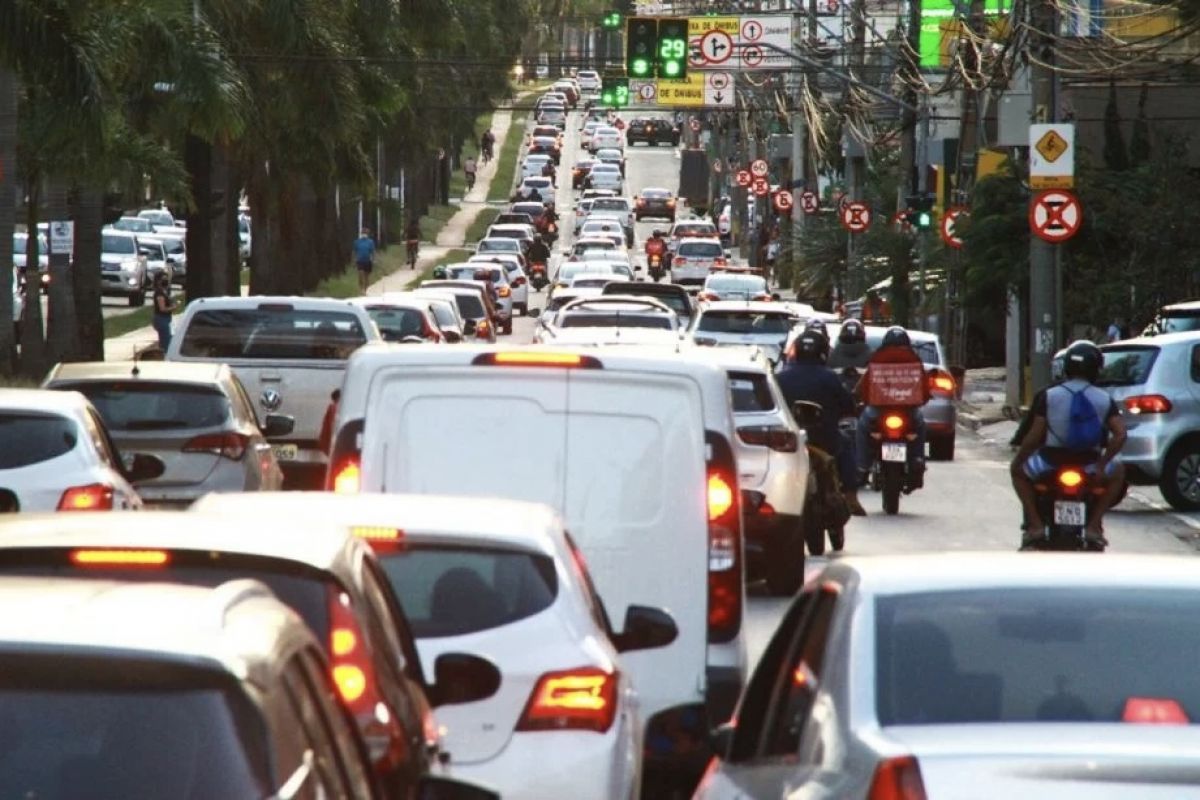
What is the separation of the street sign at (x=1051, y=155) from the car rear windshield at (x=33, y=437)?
18.3m

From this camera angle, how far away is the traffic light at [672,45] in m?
46.8

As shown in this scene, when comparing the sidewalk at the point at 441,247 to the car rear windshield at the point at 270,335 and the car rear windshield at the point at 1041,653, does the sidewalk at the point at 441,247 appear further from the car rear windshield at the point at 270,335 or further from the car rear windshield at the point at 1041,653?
the car rear windshield at the point at 1041,653

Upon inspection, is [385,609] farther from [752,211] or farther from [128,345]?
[752,211]

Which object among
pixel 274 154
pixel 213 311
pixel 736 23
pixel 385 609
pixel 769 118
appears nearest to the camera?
pixel 385 609

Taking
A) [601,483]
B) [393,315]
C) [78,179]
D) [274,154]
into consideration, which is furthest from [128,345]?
[601,483]

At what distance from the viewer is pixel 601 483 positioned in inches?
400

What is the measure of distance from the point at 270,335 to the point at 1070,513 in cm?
943

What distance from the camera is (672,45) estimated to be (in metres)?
47.1

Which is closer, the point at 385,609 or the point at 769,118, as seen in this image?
the point at 385,609

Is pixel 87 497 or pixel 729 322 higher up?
pixel 87 497

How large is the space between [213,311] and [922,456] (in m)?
6.56

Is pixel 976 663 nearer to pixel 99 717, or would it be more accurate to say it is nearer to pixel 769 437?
pixel 99 717

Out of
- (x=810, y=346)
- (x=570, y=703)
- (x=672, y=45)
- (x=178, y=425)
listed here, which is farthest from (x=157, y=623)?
(x=672, y=45)

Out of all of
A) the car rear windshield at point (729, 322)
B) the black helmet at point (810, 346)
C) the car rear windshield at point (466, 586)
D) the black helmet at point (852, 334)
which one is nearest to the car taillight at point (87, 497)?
the car rear windshield at point (466, 586)
